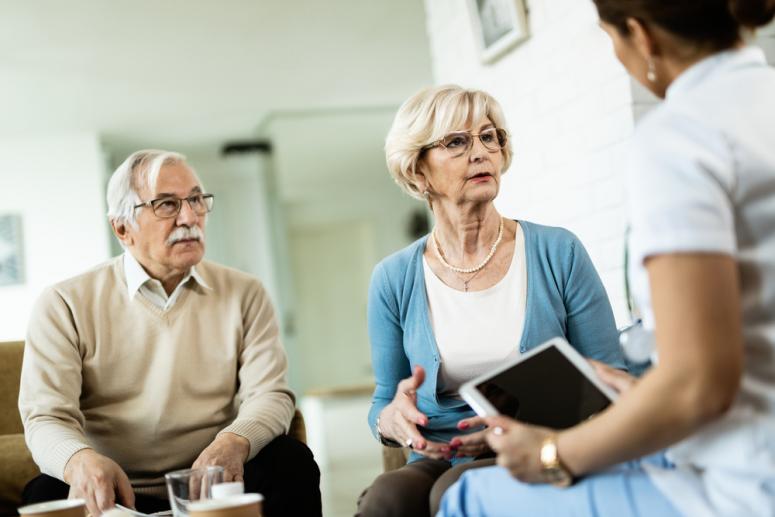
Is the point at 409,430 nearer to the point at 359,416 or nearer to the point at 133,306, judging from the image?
the point at 133,306

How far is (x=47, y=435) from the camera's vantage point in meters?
1.82

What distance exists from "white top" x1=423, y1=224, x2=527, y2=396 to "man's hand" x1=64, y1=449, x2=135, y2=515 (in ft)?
2.25

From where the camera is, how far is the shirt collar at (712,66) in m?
0.94

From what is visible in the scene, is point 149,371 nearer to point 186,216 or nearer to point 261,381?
point 261,381

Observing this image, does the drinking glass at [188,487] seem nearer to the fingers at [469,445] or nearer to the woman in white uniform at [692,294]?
the fingers at [469,445]

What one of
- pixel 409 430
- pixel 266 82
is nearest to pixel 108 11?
pixel 266 82

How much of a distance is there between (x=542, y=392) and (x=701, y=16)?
1.82 ft

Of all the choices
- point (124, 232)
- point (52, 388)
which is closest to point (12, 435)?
point (52, 388)

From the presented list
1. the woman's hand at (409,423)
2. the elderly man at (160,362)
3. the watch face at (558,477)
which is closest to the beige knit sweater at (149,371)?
the elderly man at (160,362)

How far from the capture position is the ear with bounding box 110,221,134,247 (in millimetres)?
2115

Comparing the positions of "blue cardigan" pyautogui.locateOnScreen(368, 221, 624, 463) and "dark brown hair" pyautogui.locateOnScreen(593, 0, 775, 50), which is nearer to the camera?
"dark brown hair" pyautogui.locateOnScreen(593, 0, 775, 50)

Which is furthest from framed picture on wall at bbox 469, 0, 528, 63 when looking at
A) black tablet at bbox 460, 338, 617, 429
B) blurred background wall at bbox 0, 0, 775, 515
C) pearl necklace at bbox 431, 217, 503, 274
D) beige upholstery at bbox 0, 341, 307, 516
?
black tablet at bbox 460, 338, 617, 429

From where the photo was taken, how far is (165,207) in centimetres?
209

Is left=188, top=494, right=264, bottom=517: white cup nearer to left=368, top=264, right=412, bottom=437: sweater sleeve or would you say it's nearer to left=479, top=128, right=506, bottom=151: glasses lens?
left=368, top=264, right=412, bottom=437: sweater sleeve
